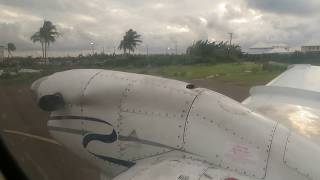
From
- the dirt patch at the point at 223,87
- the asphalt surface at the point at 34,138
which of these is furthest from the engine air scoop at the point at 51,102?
the dirt patch at the point at 223,87

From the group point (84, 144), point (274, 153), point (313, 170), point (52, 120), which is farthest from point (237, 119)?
point (52, 120)

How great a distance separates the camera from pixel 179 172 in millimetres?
3781

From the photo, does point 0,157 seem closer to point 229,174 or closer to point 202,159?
point 202,159

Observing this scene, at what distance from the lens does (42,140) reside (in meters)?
5.61

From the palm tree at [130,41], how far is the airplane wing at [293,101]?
7.43ft

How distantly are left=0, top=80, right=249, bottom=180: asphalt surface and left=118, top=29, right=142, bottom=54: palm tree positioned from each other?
98cm

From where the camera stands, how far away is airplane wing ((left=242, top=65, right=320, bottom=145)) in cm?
554

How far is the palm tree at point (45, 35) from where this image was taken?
402 cm

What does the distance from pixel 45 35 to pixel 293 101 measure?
4.40 metres

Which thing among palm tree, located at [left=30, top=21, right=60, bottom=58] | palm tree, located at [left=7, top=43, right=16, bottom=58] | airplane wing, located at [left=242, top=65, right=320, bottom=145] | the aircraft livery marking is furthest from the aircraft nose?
airplane wing, located at [left=242, top=65, right=320, bottom=145]

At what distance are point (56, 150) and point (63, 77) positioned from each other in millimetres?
1436

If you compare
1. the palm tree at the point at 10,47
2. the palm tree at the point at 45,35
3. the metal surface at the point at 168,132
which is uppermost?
the palm tree at the point at 45,35

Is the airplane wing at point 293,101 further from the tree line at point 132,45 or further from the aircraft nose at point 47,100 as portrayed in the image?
the aircraft nose at point 47,100

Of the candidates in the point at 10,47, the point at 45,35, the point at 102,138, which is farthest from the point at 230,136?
the point at 10,47
